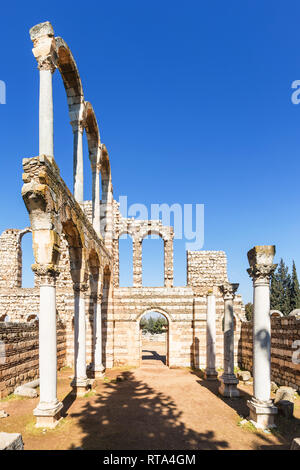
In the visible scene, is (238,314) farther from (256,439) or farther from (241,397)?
(256,439)

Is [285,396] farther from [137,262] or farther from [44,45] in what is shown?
[44,45]

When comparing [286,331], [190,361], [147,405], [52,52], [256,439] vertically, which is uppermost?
→ [52,52]

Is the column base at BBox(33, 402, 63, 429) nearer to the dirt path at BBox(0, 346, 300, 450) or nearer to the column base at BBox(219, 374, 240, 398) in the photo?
the dirt path at BBox(0, 346, 300, 450)

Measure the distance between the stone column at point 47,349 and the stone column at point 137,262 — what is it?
39.1 feet

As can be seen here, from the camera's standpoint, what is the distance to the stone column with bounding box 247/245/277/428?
747 cm

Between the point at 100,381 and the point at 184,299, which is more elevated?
the point at 184,299

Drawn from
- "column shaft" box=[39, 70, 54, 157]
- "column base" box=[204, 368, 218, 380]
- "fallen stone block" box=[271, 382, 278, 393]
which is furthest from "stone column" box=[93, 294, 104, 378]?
"column shaft" box=[39, 70, 54, 157]

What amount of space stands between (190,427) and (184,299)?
1015 centimetres

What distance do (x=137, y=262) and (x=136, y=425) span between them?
12.5m

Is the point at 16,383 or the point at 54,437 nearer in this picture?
the point at 54,437

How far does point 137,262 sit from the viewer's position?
65.7 feet

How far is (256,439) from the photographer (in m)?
6.89
